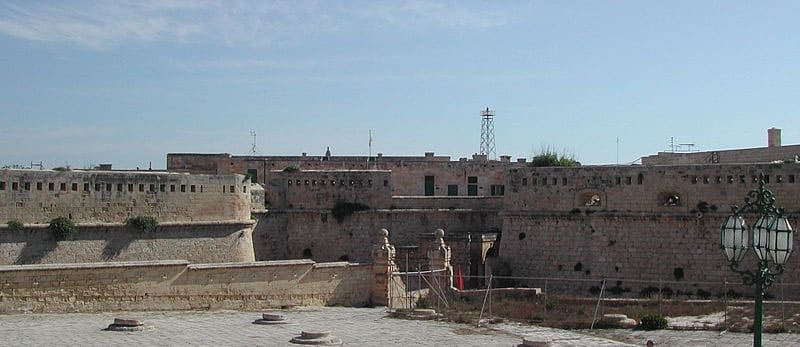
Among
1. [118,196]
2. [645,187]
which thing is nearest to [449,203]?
[645,187]

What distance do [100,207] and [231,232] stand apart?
192 inches

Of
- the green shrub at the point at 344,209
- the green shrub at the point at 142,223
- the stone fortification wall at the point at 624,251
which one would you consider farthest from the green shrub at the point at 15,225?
the stone fortification wall at the point at 624,251

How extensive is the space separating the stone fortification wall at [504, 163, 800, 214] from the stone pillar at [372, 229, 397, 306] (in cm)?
918

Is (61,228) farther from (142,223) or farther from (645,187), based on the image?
(645,187)

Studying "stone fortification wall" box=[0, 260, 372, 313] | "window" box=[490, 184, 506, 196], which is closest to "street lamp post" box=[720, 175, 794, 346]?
"stone fortification wall" box=[0, 260, 372, 313]

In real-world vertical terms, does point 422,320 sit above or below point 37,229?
below

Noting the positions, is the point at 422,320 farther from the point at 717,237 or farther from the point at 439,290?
the point at 717,237

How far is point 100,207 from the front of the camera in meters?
29.9

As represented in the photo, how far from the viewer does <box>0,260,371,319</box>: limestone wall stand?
20938 mm

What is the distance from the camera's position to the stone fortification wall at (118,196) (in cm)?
2822

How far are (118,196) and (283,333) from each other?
41.7 ft

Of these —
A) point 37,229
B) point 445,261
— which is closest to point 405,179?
point 445,261

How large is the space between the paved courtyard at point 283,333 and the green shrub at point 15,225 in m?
7.93

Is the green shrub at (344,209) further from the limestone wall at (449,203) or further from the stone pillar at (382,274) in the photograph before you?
the stone pillar at (382,274)
